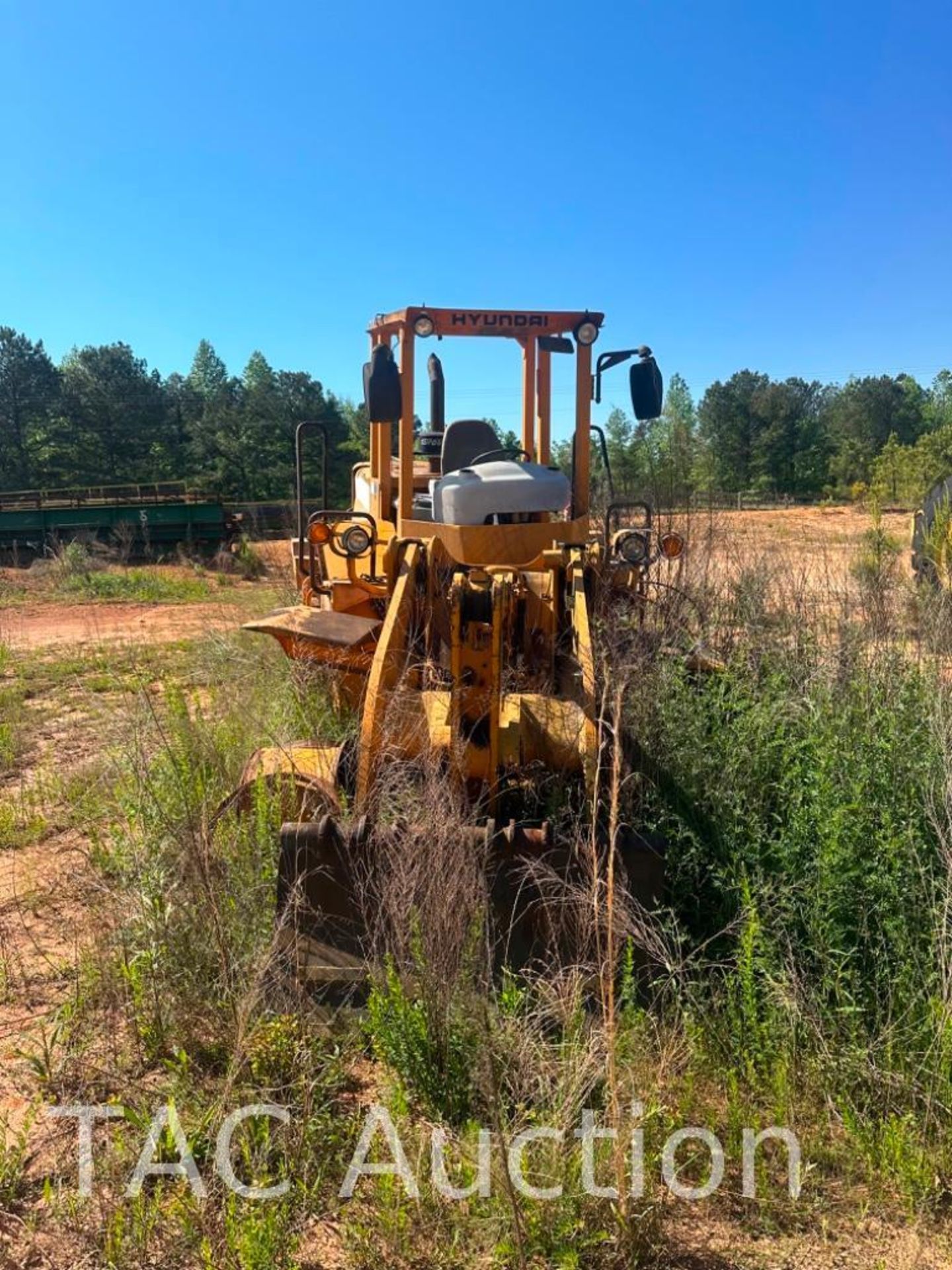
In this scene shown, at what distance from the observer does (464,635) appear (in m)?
3.94

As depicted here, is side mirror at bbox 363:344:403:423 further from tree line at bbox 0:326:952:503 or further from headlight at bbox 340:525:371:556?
tree line at bbox 0:326:952:503

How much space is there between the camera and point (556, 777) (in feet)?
12.1

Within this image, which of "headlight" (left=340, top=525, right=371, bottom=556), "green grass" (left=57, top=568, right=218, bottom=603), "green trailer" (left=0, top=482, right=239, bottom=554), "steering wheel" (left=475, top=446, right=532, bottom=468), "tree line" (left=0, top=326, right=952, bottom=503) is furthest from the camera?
"tree line" (left=0, top=326, right=952, bottom=503)

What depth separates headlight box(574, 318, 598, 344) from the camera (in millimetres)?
5180

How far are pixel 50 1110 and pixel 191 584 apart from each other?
16.7 metres

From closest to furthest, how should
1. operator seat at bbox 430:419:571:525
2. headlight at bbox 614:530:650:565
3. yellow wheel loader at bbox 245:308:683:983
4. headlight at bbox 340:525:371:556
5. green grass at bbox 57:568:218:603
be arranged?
1. yellow wheel loader at bbox 245:308:683:983
2. operator seat at bbox 430:419:571:525
3. headlight at bbox 340:525:371:556
4. headlight at bbox 614:530:650:565
5. green grass at bbox 57:568:218:603

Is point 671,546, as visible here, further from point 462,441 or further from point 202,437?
point 202,437

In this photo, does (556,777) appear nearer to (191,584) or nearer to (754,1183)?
(754,1183)

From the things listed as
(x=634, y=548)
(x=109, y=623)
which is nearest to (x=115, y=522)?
(x=109, y=623)

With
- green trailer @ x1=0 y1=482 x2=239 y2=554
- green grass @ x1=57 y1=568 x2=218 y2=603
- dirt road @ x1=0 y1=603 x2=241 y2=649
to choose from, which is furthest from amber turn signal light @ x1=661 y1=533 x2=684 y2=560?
green trailer @ x1=0 y1=482 x2=239 y2=554

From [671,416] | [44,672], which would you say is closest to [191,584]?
[44,672]

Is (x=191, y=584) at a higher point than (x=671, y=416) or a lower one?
lower

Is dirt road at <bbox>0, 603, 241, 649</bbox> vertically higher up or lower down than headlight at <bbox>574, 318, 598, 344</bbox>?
lower down
